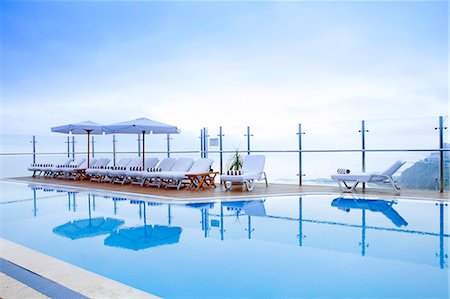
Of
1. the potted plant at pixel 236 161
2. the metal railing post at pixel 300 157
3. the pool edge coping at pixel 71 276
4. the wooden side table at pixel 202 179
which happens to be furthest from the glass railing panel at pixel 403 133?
the pool edge coping at pixel 71 276

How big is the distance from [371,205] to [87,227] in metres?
5.28

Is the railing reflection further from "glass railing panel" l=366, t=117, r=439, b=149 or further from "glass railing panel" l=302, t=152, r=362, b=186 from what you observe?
"glass railing panel" l=366, t=117, r=439, b=149

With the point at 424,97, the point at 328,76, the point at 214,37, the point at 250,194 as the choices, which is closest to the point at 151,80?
the point at 214,37

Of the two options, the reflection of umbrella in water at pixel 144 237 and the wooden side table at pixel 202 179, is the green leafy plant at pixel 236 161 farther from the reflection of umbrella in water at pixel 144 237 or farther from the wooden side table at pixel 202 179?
the reflection of umbrella in water at pixel 144 237

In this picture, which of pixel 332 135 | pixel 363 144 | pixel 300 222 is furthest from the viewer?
pixel 332 135

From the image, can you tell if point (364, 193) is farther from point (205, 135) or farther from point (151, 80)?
point (151, 80)

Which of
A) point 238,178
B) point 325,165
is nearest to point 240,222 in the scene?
point 238,178

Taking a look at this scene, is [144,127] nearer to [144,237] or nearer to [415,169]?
[144,237]

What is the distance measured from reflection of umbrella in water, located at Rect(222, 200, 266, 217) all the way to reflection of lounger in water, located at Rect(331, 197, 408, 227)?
5.03ft

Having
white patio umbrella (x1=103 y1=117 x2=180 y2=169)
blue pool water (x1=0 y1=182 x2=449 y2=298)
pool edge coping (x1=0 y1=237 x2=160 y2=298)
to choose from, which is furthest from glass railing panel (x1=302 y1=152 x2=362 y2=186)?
pool edge coping (x1=0 y1=237 x2=160 y2=298)

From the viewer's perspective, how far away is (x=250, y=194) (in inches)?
314

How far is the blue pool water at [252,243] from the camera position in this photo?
115 inches

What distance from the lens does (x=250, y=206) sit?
6738mm

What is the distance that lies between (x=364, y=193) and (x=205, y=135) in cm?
569
